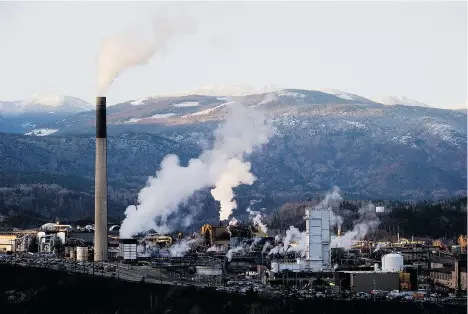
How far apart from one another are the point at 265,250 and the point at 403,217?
49.3 m

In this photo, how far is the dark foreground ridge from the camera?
9694 cm

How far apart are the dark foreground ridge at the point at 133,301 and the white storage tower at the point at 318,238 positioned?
17.6 m

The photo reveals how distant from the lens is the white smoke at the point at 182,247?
434 feet

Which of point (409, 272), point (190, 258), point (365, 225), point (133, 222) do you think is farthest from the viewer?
point (365, 225)

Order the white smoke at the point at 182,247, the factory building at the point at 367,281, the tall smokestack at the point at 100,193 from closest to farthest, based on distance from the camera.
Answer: the factory building at the point at 367,281, the tall smokestack at the point at 100,193, the white smoke at the point at 182,247

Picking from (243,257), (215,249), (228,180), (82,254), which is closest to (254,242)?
(215,249)

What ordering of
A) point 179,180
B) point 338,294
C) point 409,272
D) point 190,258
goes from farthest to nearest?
1. point 179,180
2. point 190,258
3. point 409,272
4. point 338,294

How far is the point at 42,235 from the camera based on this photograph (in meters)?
132

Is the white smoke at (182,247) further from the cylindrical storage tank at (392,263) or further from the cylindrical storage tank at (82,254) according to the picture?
the cylindrical storage tank at (392,263)

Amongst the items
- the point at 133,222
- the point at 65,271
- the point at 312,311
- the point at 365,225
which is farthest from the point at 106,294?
the point at 365,225

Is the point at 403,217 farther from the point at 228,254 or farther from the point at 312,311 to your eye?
the point at 312,311

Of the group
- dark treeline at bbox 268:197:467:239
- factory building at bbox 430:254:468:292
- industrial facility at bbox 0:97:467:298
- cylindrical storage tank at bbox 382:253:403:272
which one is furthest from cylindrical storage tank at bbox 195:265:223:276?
dark treeline at bbox 268:197:467:239

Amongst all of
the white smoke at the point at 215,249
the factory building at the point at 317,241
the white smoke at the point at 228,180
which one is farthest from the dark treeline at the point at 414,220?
the factory building at the point at 317,241

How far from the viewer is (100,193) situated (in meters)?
117
